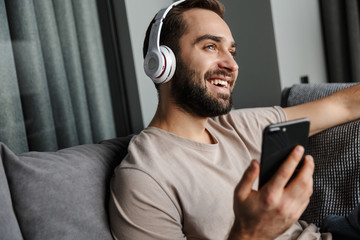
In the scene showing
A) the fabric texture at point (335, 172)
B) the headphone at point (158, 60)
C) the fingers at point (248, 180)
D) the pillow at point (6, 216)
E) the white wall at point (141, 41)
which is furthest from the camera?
the white wall at point (141, 41)

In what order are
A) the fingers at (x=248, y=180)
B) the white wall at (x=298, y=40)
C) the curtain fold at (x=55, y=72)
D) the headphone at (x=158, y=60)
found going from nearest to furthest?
1. the fingers at (x=248, y=180)
2. the headphone at (x=158, y=60)
3. the curtain fold at (x=55, y=72)
4. the white wall at (x=298, y=40)

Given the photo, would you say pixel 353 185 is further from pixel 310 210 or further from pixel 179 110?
pixel 179 110

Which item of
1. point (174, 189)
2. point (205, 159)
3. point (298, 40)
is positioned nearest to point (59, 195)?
point (174, 189)

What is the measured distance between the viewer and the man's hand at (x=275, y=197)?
1.94ft

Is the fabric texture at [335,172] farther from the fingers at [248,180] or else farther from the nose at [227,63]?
the fingers at [248,180]

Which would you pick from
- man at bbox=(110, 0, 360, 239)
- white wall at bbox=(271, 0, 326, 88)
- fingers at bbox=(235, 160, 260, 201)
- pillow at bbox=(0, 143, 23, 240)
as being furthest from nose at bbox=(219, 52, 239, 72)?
white wall at bbox=(271, 0, 326, 88)

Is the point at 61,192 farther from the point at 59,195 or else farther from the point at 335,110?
the point at 335,110

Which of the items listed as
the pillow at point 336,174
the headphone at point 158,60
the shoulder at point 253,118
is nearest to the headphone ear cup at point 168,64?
the headphone at point 158,60

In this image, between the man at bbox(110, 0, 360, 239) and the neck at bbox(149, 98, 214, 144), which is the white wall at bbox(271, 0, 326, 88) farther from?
the neck at bbox(149, 98, 214, 144)

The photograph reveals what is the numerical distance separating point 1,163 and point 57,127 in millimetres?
681

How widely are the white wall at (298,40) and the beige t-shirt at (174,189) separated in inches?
45.5

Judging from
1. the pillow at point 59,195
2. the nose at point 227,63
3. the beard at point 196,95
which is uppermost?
the nose at point 227,63

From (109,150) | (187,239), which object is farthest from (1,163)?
(187,239)

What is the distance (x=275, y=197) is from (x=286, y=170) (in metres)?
0.06
